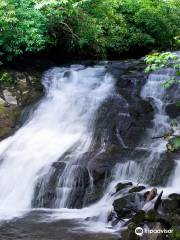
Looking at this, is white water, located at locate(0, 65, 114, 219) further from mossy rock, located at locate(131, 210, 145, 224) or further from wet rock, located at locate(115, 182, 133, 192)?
mossy rock, located at locate(131, 210, 145, 224)

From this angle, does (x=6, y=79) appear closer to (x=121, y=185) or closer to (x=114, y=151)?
(x=114, y=151)

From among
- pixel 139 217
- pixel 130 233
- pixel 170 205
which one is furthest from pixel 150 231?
pixel 170 205

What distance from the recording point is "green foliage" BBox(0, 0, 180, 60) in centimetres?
1480

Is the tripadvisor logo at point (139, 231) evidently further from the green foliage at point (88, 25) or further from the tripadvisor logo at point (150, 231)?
the green foliage at point (88, 25)

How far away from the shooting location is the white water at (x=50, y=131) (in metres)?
10.9

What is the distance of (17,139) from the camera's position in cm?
1244

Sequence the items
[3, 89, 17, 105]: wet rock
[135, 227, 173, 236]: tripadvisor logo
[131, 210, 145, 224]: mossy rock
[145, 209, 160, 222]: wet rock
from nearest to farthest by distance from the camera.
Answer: [135, 227, 173, 236]: tripadvisor logo < [145, 209, 160, 222]: wet rock < [131, 210, 145, 224]: mossy rock < [3, 89, 17, 105]: wet rock

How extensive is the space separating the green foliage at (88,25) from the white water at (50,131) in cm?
130

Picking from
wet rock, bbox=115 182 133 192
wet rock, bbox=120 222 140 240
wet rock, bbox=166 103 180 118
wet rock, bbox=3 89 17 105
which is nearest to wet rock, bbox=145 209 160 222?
wet rock, bbox=120 222 140 240

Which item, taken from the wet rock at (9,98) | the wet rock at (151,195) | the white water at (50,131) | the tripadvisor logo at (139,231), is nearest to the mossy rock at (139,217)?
the tripadvisor logo at (139,231)

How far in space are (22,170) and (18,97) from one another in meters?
3.21

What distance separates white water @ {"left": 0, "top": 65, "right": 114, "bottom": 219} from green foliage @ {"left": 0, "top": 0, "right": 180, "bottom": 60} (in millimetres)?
1304

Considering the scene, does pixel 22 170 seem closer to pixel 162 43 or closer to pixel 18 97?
pixel 18 97

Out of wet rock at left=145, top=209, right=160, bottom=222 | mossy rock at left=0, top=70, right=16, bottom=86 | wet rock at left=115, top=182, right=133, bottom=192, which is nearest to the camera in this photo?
wet rock at left=145, top=209, right=160, bottom=222
